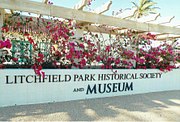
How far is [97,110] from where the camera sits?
15.4 feet

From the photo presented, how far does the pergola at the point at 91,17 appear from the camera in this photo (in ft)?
16.3

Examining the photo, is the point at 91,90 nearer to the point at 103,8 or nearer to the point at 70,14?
the point at 70,14

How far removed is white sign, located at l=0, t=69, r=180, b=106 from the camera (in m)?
4.84

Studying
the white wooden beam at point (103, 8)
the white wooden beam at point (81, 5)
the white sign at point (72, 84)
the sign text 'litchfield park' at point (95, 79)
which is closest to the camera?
the white sign at point (72, 84)

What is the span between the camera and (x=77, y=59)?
5871 mm

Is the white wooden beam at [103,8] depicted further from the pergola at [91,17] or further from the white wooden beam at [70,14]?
the white wooden beam at [70,14]

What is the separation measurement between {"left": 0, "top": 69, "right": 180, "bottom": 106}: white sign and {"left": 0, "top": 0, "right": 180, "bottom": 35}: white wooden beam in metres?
1.52

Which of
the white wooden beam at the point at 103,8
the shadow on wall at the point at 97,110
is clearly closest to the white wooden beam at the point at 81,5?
the white wooden beam at the point at 103,8

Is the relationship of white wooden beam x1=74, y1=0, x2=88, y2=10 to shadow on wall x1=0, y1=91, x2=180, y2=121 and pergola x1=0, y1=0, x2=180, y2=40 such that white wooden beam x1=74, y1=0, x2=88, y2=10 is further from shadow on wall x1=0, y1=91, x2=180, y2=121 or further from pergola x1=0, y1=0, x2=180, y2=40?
shadow on wall x1=0, y1=91, x2=180, y2=121

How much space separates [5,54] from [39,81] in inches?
45.3

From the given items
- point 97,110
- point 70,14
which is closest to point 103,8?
point 70,14

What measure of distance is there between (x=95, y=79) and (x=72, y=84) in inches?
30.1

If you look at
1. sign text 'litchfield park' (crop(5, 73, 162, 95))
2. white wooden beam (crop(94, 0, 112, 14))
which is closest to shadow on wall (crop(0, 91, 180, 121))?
sign text 'litchfield park' (crop(5, 73, 162, 95))

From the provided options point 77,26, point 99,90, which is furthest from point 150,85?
point 77,26
